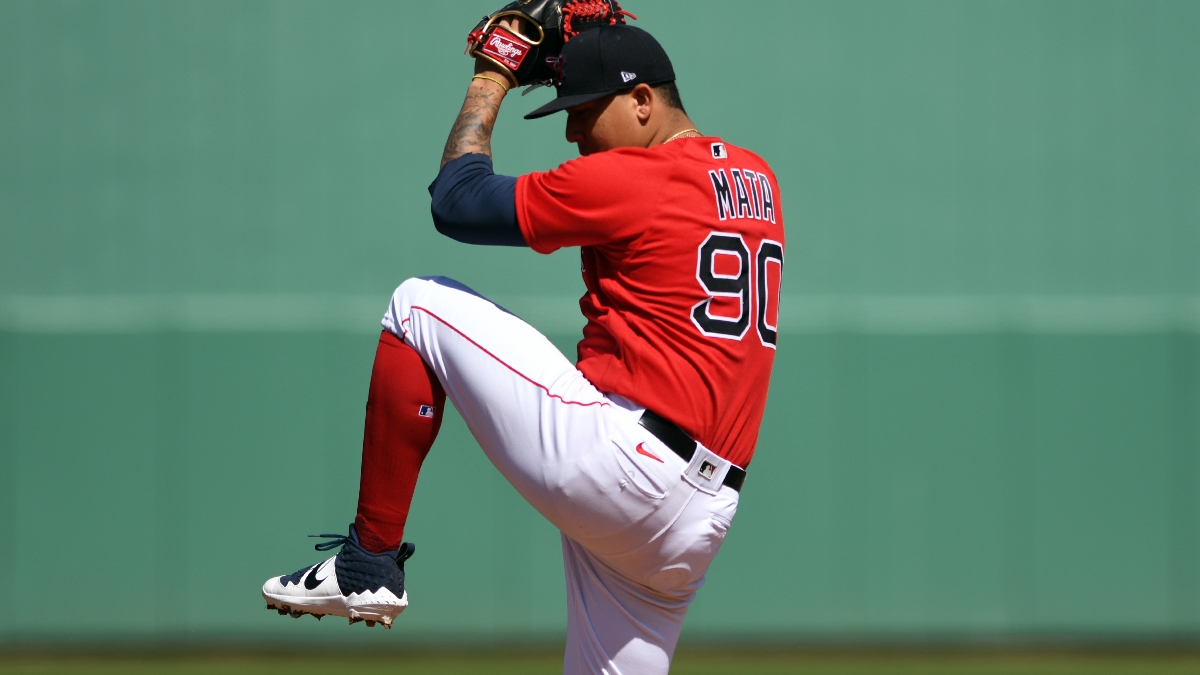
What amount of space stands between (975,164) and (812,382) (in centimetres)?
235

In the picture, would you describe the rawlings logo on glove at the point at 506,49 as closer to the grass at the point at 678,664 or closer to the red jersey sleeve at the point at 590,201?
the red jersey sleeve at the point at 590,201

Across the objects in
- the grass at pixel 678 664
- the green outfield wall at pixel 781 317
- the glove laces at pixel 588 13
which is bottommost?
the grass at pixel 678 664

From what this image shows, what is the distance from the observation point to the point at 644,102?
287 cm

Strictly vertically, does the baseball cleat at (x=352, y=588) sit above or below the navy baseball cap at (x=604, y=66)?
below

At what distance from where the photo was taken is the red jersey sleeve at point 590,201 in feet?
8.65

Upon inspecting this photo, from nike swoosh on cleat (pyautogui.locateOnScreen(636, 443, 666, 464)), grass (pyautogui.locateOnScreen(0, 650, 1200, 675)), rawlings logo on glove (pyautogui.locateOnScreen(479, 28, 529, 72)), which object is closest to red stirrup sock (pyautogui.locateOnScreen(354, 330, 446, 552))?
nike swoosh on cleat (pyautogui.locateOnScreen(636, 443, 666, 464))

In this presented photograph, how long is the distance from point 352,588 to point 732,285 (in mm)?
1081

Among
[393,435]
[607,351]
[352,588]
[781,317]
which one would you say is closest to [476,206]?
[607,351]

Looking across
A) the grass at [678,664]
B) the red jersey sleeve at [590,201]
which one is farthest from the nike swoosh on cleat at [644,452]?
the grass at [678,664]

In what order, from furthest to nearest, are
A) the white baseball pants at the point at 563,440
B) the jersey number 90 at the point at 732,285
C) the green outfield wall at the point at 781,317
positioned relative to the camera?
the green outfield wall at the point at 781,317 < the jersey number 90 at the point at 732,285 < the white baseball pants at the point at 563,440

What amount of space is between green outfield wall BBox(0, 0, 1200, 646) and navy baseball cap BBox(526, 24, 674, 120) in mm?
4686

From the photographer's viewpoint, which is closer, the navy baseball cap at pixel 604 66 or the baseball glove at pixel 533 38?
the navy baseball cap at pixel 604 66

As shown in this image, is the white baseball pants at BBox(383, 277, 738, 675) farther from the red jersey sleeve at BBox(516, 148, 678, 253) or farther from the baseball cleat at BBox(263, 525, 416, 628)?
the baseball cleat at BBox(263, 525, 416, 628)

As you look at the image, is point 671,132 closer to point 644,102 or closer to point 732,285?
point 644,102
